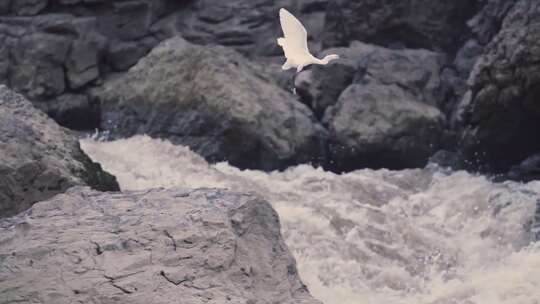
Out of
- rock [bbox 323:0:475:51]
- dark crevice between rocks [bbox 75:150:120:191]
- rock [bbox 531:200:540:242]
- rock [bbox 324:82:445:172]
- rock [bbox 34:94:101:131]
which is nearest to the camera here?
dark crevice between rocks [bbox 75:150:120:191]

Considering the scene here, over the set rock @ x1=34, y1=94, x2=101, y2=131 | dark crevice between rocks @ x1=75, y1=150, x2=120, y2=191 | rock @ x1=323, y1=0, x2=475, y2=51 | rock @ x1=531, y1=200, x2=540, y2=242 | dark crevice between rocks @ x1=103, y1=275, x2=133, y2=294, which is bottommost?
rock @ x1=34, y1=94, x2=101, y2=131

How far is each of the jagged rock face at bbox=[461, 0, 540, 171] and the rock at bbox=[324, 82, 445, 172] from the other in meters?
0.57

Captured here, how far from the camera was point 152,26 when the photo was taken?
35.8 feet

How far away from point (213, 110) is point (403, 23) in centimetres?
274

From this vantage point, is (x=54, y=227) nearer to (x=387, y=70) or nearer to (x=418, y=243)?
(x=418, y=243)

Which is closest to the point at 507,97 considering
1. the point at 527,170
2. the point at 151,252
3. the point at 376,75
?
the point at 527,170

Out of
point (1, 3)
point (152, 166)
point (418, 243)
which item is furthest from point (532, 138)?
point (1, 3)

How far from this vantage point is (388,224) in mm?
5957

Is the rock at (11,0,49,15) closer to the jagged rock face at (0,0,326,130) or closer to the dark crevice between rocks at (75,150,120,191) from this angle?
the jagged rock face at (0,0,326,130)

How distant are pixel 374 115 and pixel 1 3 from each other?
196 inches

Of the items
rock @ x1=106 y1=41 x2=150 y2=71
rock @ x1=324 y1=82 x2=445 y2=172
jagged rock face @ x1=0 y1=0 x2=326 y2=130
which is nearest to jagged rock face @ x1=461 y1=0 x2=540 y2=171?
rock @ x1=324 y1=82 x2=445 y2=172

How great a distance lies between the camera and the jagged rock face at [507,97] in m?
6.90

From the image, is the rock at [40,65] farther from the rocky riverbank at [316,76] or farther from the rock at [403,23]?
the rock at [403,23]

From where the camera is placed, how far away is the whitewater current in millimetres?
4770
